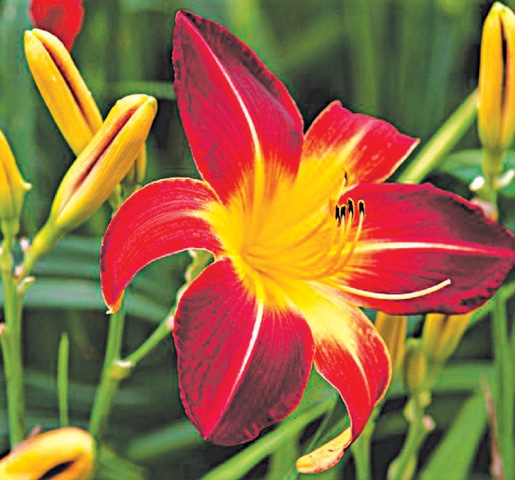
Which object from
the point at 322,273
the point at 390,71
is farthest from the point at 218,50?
the point at 390,71

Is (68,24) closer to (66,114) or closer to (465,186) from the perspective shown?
(66,114)

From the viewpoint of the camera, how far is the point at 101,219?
1.03 m

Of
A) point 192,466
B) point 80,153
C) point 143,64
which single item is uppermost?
point 80,153

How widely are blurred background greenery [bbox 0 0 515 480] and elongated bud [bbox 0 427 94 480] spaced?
10.9 inches

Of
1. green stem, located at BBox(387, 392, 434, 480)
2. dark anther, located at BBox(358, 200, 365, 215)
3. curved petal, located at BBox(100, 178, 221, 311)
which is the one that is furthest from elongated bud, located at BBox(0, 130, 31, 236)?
green stem, located at BBox(387, 392, 434, 480)

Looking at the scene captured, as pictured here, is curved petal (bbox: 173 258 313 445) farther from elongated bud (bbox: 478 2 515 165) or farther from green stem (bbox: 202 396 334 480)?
elongated bud (bbox: 478 2 515 165)

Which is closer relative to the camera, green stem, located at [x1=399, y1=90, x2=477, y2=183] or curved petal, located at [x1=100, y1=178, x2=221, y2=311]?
curved petal, located at [x1=100, y1=178, x2=221, y2=311]

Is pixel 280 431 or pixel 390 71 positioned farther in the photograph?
pixel 390 71

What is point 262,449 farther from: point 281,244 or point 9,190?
point 9,190

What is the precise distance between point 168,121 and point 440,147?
0.38 metres

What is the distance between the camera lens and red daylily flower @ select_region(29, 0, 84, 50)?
0.62 metres

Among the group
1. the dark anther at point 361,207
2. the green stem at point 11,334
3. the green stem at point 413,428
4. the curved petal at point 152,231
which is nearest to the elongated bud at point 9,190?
the green stem at point 11,334

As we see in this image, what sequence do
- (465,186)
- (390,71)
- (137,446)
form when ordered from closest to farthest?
1. (137,446)
2. (465,186)
3. (390,71)

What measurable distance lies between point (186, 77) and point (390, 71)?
0.75m
